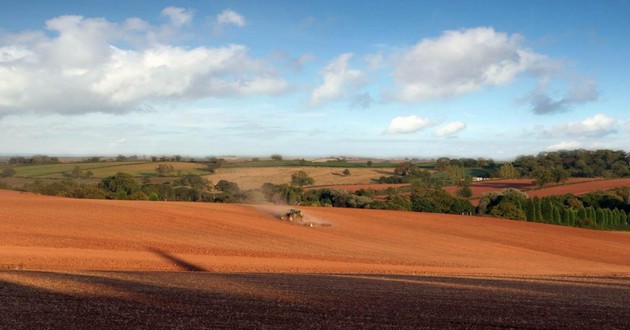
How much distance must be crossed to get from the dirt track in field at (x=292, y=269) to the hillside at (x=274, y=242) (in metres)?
0.15

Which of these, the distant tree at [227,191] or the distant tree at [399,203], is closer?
the distant tree at [227,191]

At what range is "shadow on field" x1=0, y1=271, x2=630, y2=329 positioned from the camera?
12.3 m

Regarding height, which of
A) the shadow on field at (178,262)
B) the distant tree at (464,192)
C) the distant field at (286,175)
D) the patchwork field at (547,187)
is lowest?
the shadow on field at (178,262)

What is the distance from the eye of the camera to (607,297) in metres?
18.4

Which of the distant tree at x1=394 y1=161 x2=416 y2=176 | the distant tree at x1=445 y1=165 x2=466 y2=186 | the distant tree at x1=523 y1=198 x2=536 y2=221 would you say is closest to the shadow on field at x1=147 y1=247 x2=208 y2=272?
the distant tree at x1=523 y1=198 x2=536 y2=221

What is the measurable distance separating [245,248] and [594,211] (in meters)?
54.3

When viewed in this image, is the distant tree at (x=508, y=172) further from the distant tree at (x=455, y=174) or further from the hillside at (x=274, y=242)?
the hillside at (x=274, y=242)

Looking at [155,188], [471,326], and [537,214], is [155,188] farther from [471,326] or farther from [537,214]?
[471,326]

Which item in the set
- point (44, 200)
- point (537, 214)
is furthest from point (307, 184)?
point (44, 200)

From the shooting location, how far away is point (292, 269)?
91.6ft

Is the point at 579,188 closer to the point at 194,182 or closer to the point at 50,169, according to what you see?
the point at 194,182

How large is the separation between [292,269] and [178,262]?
5618mm

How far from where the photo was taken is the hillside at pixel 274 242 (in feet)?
97.0

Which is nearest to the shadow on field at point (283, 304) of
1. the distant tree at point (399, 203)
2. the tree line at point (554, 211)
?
the tree line at point (554, 211)
